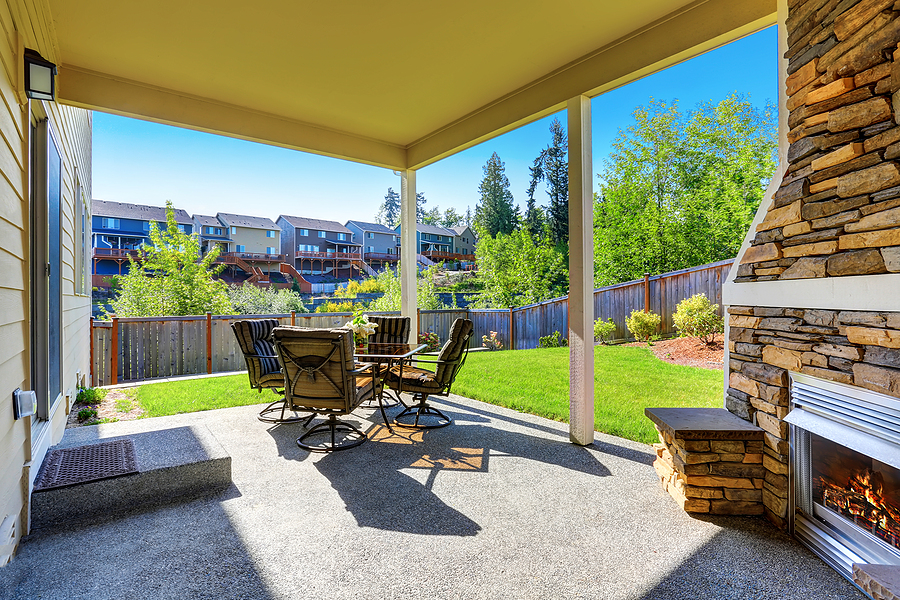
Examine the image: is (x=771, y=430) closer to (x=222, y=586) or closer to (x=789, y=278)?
(x=789, y=278)

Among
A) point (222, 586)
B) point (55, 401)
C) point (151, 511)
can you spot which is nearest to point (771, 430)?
point (222, 586)

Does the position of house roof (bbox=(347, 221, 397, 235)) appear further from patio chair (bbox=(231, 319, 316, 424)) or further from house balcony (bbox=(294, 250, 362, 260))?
patio chair (bbox=(231, 319, 316, 424))

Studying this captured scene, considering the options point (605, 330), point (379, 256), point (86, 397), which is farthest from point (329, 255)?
point (86, 397)

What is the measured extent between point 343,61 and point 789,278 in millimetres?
3391

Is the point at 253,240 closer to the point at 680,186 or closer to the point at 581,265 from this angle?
the point at 680,186

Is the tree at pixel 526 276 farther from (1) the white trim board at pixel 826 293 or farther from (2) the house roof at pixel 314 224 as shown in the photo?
(1) the white trim board at pixel 826 293

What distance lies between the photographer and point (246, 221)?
21.9 meters

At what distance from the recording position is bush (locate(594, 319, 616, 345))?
8.38 meters

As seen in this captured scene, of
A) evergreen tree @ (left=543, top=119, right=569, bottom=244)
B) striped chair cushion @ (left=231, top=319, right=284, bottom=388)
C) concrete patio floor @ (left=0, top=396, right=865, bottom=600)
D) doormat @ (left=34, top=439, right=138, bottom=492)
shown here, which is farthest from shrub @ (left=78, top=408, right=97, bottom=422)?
evergreen tree @ (left=543, top=119, right=569, bottom=244)

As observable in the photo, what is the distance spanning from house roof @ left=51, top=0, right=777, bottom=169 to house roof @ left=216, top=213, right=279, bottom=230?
19.0 meters

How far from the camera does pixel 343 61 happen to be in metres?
3.50

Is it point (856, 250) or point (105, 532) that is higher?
point (856, 250)

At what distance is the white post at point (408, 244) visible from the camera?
228 inches

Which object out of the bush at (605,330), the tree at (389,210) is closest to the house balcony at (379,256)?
the tree at (389,210)
